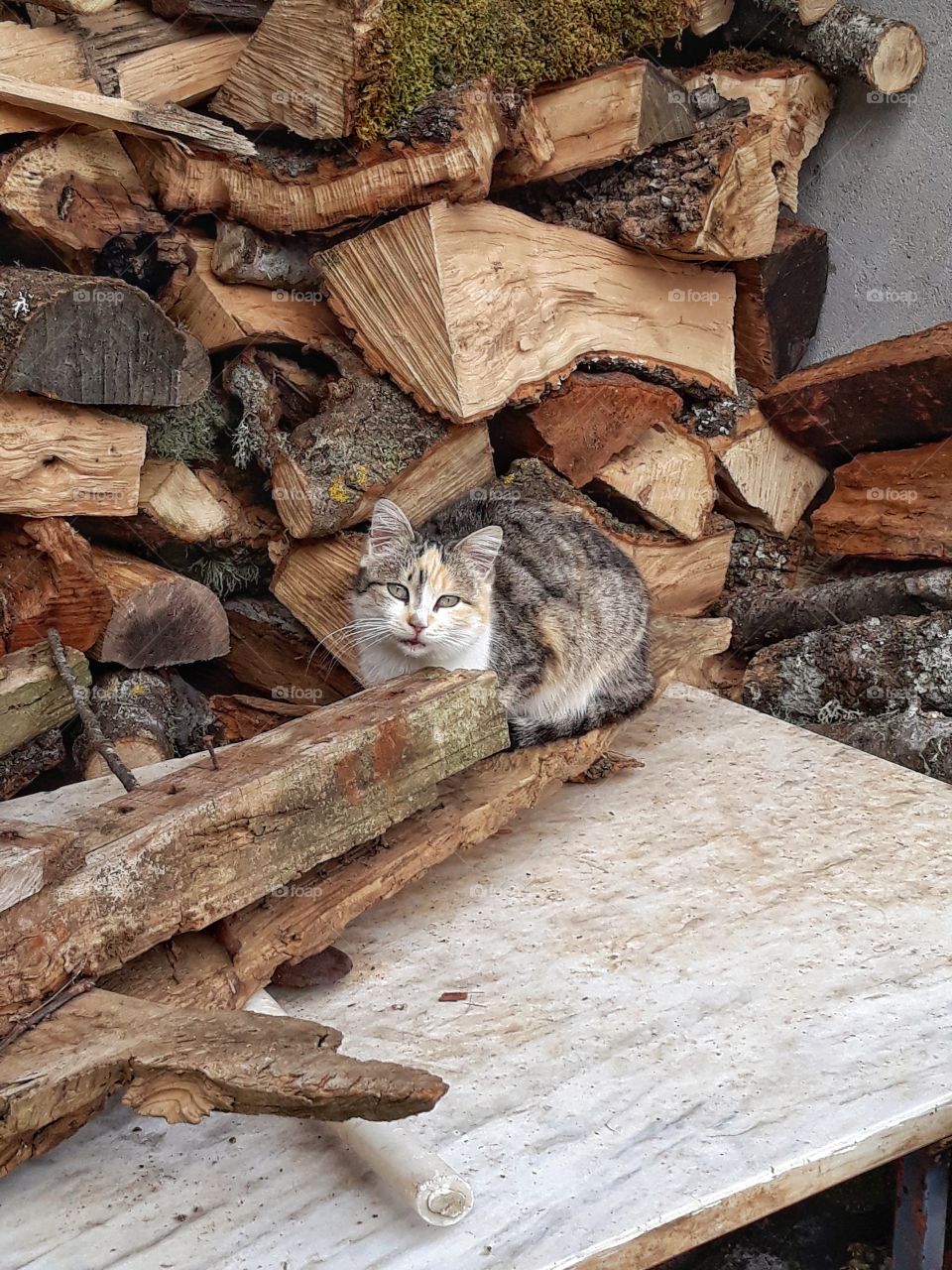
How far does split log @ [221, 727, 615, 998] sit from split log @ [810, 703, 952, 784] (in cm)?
103

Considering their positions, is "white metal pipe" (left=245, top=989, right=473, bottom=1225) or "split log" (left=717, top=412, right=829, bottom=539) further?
"split log" (left=717, top=412, right=829, bottom=539)

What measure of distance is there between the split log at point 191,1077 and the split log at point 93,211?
7.06ft

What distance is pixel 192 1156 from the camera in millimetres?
1979

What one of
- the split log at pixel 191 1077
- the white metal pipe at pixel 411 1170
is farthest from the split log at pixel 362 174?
the white metal pipe at pixel 411 1170

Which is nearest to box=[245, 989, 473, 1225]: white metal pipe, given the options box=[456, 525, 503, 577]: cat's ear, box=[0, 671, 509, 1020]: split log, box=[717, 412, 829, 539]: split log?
box=[0, 671, 509, 1020]: split log

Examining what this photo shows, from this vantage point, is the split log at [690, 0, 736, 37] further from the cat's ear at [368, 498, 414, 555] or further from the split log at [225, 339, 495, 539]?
the cat's ear at [368, 498, 414, 555]

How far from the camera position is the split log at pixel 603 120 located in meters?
3.64

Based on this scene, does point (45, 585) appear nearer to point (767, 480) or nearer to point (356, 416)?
point (356, 416)

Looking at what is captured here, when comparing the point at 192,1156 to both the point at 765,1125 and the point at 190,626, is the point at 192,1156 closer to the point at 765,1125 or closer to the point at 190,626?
the point at 765,1125

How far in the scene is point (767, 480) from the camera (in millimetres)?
4500

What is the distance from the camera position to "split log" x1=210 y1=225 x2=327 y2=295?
346 centimetres

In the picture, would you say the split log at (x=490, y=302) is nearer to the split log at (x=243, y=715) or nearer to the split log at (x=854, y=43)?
the split log at (x=854, y=43)

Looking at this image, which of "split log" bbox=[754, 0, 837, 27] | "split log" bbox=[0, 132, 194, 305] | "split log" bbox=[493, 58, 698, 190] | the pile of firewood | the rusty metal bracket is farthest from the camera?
"split log" bbox=[754, 0, 837, 27]

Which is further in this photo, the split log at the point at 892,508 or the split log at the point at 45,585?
the split log at the point at 892,508
